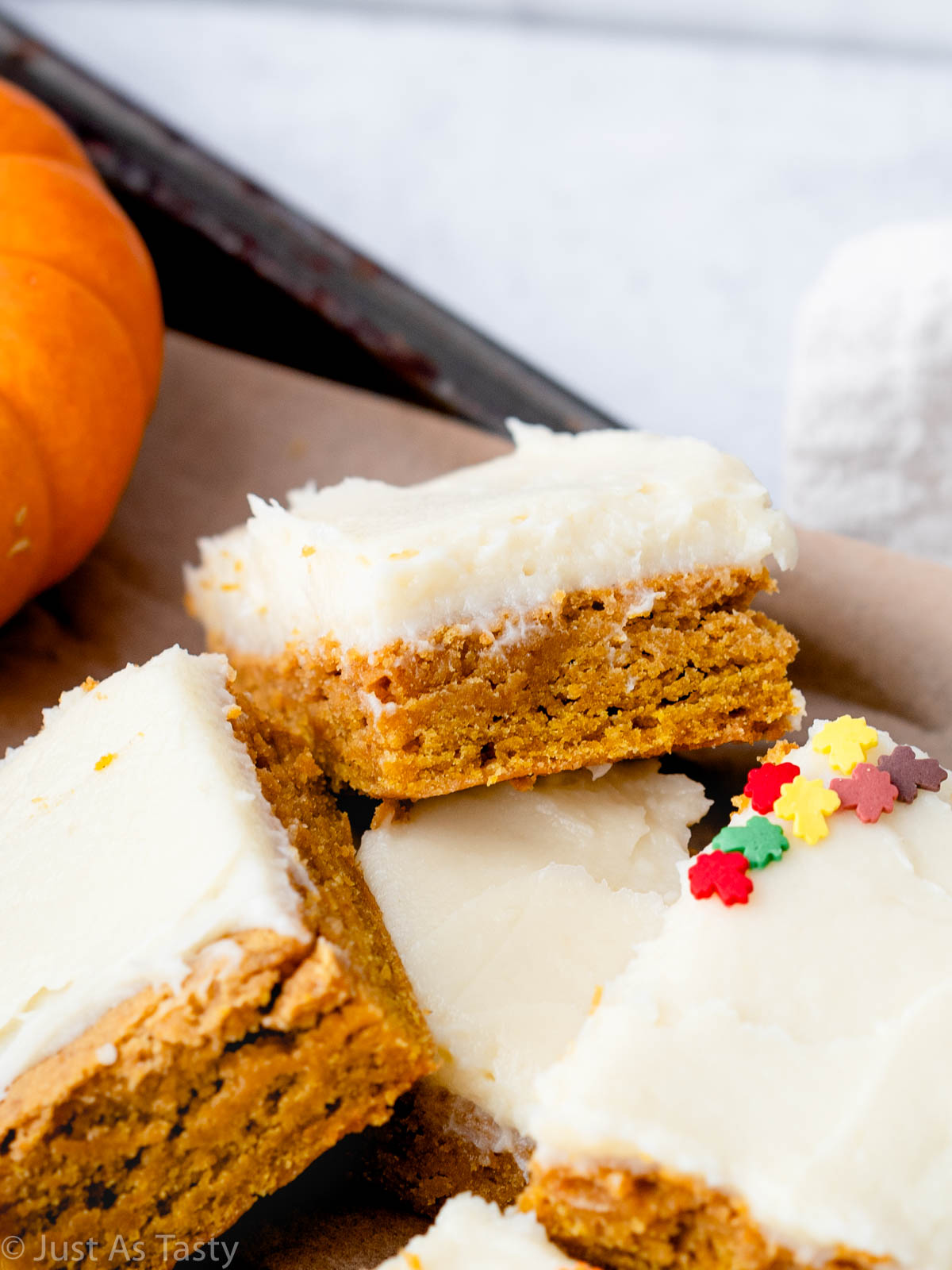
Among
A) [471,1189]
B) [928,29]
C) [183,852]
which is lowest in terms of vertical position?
[471,1189]

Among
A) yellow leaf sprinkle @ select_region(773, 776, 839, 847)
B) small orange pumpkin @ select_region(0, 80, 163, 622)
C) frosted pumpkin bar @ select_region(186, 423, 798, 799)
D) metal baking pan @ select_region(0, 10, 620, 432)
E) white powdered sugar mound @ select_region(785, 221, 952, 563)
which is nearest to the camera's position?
yellow leaf sprinkle @ select_region(773, 776, 839, 847)

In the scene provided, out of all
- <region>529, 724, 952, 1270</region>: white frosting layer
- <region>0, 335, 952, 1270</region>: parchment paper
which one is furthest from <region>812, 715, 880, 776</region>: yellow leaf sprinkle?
<region>0, 335, 952, 1270</region>: parchment paper

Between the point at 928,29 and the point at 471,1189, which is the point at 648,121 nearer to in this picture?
the point at 928,29

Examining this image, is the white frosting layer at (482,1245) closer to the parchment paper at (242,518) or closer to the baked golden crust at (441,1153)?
the baked golden crust at (441,1153)

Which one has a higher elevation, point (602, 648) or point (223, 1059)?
point (602, 648)

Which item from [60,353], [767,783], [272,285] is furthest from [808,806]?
[272,285]

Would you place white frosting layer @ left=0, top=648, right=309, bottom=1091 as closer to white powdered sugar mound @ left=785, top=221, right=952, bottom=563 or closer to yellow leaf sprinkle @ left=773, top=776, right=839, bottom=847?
yellow leaf sprinkle @ left=773, top=776, right=839, bottom=847

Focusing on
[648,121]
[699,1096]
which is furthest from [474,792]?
[648,121]
